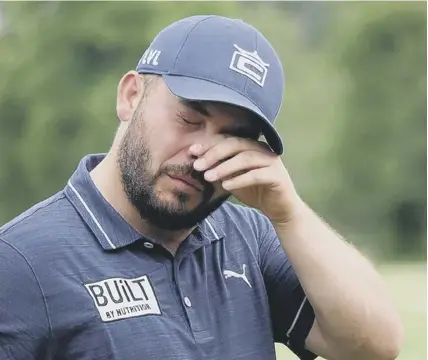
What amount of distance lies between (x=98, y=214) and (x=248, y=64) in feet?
1.41

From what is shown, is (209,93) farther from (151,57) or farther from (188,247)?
(188,247)

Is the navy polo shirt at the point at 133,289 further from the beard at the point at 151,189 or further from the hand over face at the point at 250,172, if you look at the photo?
the hand over face at the point at 250,172

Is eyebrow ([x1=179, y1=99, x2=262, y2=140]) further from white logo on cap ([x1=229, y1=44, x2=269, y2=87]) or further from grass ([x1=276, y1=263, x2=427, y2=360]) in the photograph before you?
grass ([x1=276, y1=263, x2=427, y2=360])

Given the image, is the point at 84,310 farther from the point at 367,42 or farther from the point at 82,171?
the point at 367,42

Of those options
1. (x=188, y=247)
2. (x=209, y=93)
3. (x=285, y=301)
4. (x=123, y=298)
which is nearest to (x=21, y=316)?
(x=123, y=298)

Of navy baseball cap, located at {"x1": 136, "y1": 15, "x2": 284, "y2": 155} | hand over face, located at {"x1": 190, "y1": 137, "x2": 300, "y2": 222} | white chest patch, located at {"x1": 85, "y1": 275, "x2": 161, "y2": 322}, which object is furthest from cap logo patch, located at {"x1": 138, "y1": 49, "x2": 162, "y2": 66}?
white chest patch, located at {"x1": 85, "y1": 275, "x2": 161, "y2": 322}

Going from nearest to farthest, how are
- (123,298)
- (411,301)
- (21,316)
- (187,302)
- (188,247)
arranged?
1. (21,316)
2. (123,298)
3. (187,302)
4. (188,247)
5. (411,301)

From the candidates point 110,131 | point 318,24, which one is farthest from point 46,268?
point 318,24

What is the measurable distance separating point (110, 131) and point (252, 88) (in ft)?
66.3

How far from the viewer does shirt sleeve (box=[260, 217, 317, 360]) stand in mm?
2158

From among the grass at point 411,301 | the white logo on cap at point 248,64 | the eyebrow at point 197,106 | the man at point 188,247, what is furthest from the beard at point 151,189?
the grass at point 411,301

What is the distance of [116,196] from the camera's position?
202cm

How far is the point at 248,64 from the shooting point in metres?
1.97

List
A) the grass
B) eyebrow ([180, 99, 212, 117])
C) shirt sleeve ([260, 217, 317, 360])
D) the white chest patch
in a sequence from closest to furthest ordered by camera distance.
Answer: the white chest patch < eyebrow ([180, 99, 212, 117]) < shirt sleeve ([260, 217, 317, 360]) < the grass
